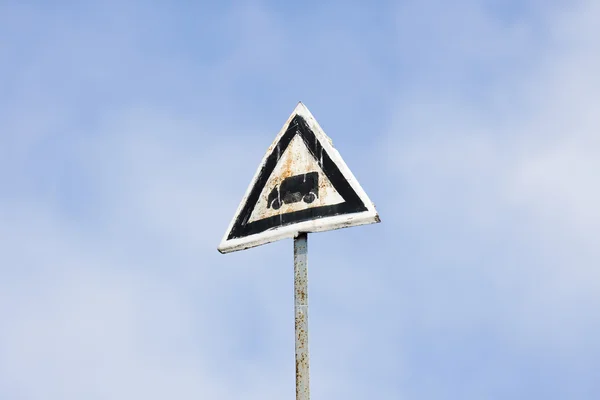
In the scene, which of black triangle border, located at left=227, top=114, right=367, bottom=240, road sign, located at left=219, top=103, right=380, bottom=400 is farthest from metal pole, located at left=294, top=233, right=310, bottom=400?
black triangle border, located at left=227, top=114, right=367, bottom=240

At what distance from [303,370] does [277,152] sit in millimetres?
1280

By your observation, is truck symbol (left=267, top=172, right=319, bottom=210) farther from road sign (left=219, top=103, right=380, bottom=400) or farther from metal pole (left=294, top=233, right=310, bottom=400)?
metal pole (left=294, top=233, right=310, bottom=400)

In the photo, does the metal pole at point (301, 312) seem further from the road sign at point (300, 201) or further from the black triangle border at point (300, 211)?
the black triangle border at point (300, 211)

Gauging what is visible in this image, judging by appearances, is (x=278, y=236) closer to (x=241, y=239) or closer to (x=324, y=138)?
(x=241, y=239)

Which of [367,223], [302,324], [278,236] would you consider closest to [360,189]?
[367,223]

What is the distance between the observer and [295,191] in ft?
13.3

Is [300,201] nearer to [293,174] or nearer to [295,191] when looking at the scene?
[295,191]

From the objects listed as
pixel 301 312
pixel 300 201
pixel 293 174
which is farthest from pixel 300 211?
pixel 301 312

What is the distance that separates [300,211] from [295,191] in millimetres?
133

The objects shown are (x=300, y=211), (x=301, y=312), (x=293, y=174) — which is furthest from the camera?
(x=293, y=174)

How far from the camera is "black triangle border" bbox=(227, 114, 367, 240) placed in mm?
3898

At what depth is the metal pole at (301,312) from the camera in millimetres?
→ 3760

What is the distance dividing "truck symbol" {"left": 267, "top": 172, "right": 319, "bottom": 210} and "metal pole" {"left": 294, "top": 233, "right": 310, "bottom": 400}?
223mm

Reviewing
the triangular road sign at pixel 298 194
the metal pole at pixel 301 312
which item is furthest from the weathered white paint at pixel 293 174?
the metal pole at pixel 301 312
